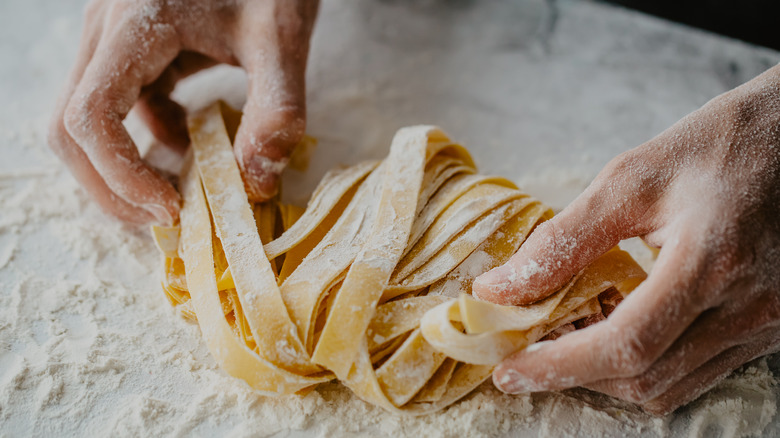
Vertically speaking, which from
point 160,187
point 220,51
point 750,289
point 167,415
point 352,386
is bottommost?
point 167,415

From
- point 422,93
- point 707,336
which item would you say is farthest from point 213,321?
point 422,93

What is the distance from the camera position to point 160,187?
5.75 ft

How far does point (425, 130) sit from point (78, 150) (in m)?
1.06

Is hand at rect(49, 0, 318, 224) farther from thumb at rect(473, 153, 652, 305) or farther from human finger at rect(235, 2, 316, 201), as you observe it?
thumb at rect(473, 153, 652, 305)

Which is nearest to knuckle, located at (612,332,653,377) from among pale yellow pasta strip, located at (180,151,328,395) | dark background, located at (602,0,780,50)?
pale yellow pasta strip, located at (180,151,328,395)

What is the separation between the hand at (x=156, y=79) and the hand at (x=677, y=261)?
810 millimetres

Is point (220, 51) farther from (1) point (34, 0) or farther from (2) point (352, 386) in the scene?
(1) point (34, 0)

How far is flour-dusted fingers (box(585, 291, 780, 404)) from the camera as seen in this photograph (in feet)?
4.06

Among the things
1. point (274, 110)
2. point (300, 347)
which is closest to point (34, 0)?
point (274, 110)

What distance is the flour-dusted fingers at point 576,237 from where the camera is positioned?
137 centimetres

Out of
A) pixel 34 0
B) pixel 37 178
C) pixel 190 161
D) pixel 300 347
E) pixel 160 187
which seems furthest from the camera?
pixel 34 0

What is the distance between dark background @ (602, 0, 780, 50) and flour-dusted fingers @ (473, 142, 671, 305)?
163cm

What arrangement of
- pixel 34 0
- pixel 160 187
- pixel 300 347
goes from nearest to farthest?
pixel 300 347
pixel 160 187
pixel 34 0

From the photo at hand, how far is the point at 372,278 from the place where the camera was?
140 centimetres
